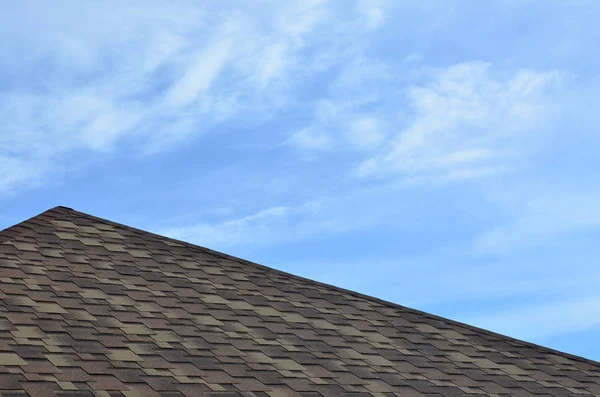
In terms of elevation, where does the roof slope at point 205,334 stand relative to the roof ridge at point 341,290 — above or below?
below

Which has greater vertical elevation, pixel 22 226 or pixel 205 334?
pixel 22 226

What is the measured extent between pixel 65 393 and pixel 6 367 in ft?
2.49

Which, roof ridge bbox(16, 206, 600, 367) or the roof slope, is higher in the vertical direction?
roof ridge bbox(16, 206, 600, 367)

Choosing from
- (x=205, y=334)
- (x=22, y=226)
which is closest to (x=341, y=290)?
(x=205, y=334)

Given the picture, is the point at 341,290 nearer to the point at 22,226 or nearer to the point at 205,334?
the point at 205,334

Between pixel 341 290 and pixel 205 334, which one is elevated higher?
pixel 341 290

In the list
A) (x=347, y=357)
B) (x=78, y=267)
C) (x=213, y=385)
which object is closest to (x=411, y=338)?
(x=347, y=357)

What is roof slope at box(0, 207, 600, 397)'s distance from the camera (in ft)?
32.3

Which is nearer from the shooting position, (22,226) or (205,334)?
(205,334)

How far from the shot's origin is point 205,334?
37.3 feet

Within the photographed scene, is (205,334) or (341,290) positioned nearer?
(205,334)

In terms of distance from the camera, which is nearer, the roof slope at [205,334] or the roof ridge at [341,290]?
the roof slope at [205,334]

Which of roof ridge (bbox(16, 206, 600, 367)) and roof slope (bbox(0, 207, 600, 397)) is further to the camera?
roof ridge (bbox(16, 206, 600, 367))

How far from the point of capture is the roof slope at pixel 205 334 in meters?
9.85
